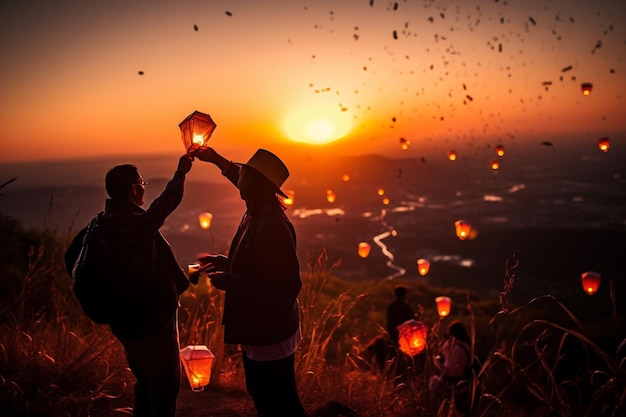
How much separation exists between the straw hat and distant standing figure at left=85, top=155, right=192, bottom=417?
49 cm

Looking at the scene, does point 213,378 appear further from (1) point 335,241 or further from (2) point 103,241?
(1) point 335,241

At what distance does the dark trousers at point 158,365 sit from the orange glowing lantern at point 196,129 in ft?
3.96

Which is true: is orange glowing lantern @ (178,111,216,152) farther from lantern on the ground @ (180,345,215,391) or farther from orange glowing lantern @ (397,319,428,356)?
orange glowing lantern @ (397,319,428,356)

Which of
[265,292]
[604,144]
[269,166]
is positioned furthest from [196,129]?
[604,144]

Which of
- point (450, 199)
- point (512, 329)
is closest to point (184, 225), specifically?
point (450, 199)

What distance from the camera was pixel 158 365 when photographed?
305 centimetres

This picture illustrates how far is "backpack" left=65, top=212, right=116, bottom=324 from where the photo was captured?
2.90 meters

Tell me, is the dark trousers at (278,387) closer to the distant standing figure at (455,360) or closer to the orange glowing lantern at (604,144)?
the distant standing figure at (455,360)

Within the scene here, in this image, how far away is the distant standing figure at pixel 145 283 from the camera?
2930 millimetres

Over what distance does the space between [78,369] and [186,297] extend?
34.7 ft

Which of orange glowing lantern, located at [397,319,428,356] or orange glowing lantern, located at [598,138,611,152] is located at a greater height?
orange glowing lantern, located at [598,138,611,152]

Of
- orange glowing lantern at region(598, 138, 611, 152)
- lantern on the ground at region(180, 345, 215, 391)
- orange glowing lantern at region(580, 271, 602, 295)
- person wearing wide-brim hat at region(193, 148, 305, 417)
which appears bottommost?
orange glowing lantern at region(580, 271, 602, 295)

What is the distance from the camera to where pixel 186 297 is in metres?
14.7

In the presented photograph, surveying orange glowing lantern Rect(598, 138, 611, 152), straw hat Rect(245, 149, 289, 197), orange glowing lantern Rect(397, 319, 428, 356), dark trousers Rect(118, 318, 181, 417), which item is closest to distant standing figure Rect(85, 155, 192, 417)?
dark trousers Rect(118, 318, 181, 417)
